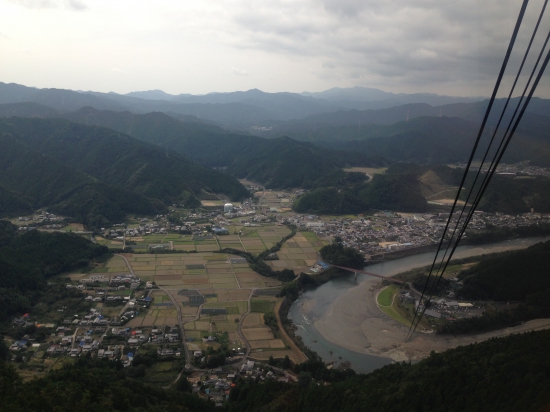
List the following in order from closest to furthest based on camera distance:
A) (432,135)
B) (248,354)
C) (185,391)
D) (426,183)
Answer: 1. (185,391)
2. (248,354)
3. (426,183)
4. (432,135)

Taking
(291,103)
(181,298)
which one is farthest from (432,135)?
(291,103)

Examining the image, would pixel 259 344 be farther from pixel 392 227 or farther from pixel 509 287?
pixel 392 227

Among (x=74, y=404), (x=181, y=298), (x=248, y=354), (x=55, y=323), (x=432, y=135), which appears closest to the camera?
(x=74, y=404)

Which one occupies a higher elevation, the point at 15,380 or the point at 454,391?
the point at 454,391

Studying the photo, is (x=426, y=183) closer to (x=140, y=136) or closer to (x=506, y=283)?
(x=506, y=283)

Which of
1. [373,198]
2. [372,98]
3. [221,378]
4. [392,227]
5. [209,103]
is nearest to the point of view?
[221,378]

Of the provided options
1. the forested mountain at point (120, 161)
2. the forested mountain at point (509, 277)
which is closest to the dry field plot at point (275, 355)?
the forested mountain at point (509, 277)

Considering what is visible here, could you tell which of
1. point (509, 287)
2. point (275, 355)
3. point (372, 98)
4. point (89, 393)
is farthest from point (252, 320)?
point (372, 98)
